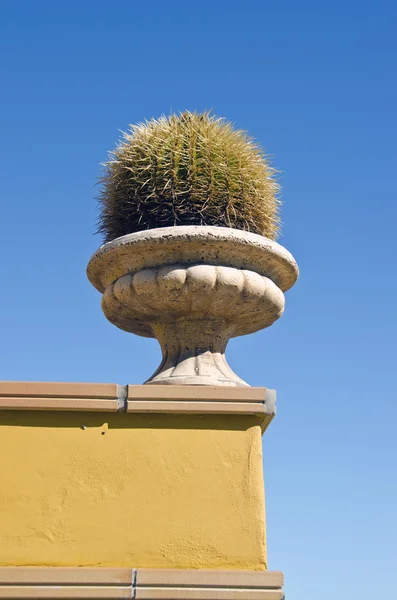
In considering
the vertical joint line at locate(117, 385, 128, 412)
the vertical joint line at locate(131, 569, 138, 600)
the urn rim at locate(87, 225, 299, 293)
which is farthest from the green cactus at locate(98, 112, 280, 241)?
the vertical joint line at locate(131, 569, 138, 600)

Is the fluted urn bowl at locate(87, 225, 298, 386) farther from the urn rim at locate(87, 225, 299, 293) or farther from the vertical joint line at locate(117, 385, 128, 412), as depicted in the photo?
the vertical joint line at locate(117, 385, 128, 412)

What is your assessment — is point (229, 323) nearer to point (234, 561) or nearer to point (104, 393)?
point (104, 393)

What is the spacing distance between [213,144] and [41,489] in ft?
7.12

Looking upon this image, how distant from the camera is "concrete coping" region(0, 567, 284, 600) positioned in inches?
151

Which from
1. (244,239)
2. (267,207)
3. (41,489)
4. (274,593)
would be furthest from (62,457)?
(267,207)

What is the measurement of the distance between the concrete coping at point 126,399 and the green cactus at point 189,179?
1083 mm

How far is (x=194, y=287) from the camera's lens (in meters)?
4.55

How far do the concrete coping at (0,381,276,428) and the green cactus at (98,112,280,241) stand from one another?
3.55 ft

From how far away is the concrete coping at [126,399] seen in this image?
4.21 m

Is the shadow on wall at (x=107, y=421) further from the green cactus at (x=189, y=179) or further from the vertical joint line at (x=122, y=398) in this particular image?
the green cactus at (x=189, y=179)

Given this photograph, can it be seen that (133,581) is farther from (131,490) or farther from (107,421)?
(107,421)

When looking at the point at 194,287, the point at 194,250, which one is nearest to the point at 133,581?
the point at 194,287

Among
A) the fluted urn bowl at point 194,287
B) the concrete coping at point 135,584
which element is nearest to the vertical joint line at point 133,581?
the concrete coping at point 135,584

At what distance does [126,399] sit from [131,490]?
17.6 inches
